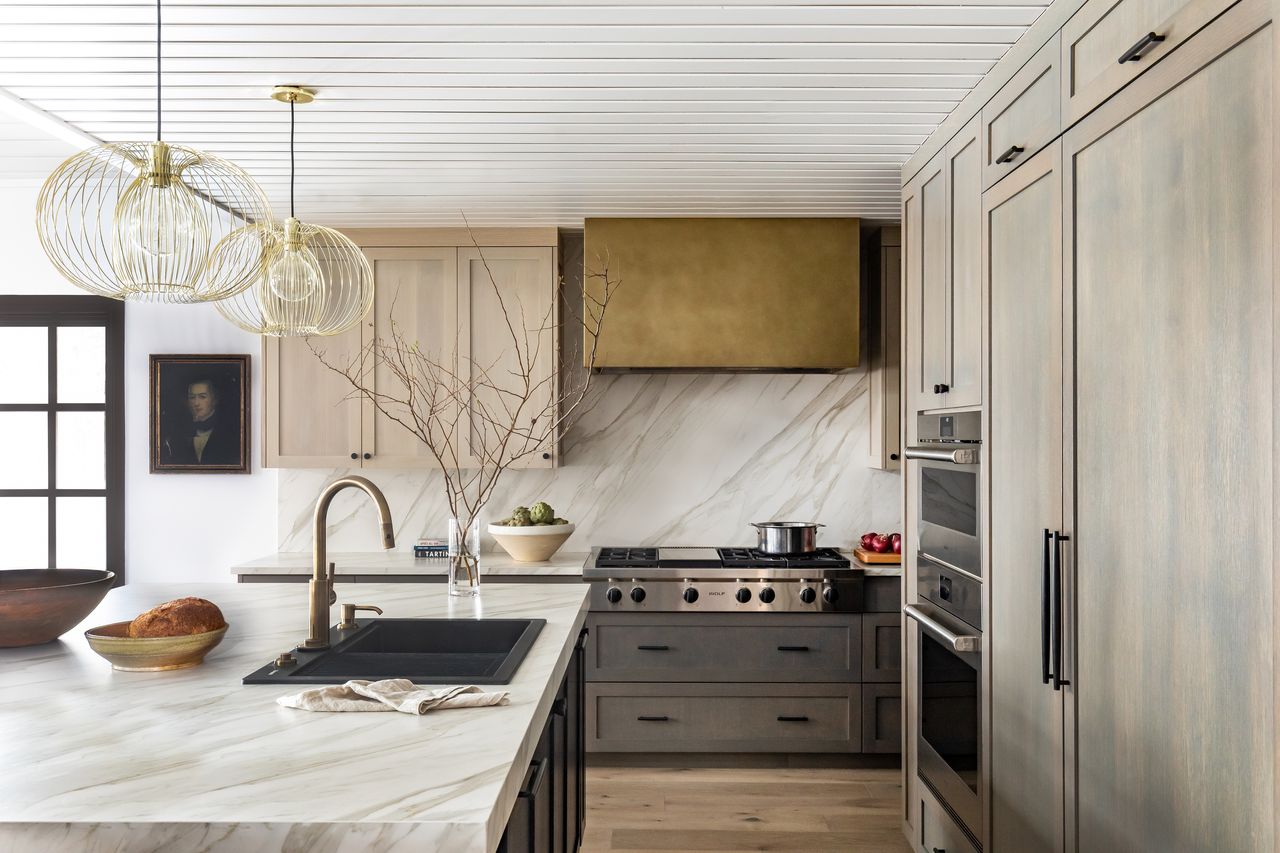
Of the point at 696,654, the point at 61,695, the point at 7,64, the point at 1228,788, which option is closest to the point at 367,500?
the point at 696,654

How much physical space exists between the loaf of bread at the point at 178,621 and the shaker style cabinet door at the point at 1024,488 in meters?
1.73

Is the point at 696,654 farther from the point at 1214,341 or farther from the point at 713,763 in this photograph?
the point at 1214,341

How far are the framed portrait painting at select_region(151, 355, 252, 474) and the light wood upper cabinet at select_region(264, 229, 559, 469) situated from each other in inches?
11.9

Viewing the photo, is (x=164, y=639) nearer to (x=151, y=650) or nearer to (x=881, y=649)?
(x=151, y=650)

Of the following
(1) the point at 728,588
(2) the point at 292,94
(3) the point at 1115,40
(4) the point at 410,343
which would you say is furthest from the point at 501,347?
(3) the point at 1115,40

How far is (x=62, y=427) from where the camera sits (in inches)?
178

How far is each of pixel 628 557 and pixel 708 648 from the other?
21.4 inches

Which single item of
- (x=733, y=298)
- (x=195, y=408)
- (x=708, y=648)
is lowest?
(x=708, y=648)

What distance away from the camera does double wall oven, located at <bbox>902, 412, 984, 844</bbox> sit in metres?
2.54

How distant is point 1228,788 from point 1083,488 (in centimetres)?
64

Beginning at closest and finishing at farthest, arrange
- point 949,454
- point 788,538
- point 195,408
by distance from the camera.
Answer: point 949,454, point 788,538, point 195,408

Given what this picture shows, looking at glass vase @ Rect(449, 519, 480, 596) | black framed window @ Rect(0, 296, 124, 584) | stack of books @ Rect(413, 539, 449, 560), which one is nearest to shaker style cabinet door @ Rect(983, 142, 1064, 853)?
glass vase @ Rect(449, 519, 480, 596)

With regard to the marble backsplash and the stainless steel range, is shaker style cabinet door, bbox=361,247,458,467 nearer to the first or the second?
the marble backsplash

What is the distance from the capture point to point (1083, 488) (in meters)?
1.89
